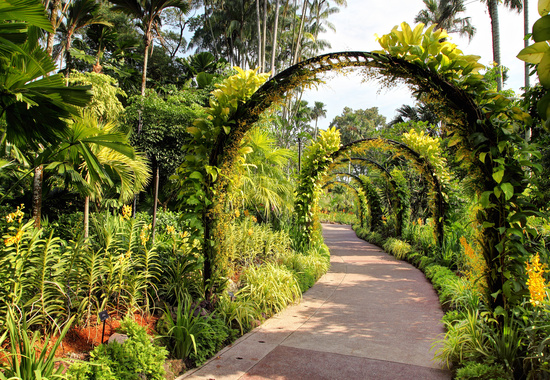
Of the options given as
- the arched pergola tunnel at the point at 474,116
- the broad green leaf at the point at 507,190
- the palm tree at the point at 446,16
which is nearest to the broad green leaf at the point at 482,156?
the arched pergola tunnel at the point at 474,116

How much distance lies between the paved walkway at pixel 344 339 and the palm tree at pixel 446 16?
21153 millimetres

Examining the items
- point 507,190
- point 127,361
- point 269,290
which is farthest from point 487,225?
point 127,361

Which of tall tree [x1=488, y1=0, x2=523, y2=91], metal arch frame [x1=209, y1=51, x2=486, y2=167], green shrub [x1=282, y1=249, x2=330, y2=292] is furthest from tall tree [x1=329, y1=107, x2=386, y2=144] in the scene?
metal arch frame [x1=209, y1=51, x2=486, y2=167]

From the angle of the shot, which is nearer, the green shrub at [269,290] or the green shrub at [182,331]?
the green shrub at [182,331]

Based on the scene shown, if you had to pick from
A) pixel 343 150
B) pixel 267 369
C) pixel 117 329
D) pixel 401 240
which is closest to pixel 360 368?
pixel 267 369

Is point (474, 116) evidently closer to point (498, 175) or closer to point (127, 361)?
point (498, 175)

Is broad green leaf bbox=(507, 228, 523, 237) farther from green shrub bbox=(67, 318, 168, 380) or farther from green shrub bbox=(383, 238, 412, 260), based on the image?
green shrub bbox=(383, 238, 412, 260)

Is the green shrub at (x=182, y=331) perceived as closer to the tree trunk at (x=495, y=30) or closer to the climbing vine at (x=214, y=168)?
the climbing vine at (x=214, y=168)

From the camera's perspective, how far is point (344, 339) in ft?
13.0

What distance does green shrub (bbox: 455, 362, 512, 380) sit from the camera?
8.77 feet

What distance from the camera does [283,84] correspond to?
3.96 m

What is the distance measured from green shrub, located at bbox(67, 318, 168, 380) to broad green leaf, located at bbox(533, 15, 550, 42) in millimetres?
2929

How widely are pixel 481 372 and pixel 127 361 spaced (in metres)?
2.83

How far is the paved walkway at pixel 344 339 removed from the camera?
3139 mm
